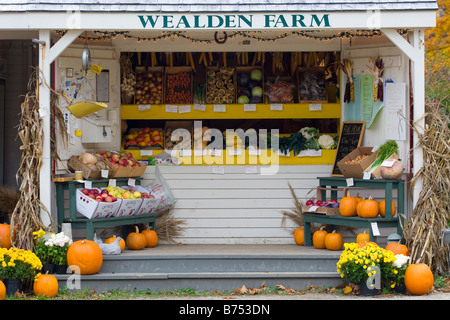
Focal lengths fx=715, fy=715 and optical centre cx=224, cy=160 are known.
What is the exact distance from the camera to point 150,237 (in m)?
9.56

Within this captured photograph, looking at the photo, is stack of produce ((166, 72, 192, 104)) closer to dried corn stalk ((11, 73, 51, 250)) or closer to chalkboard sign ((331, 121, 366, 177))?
chalkboard sign ((331, 121, 366, 177))

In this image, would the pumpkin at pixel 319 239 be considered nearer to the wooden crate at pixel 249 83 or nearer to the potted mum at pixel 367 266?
the potted mum at pixel 367 266

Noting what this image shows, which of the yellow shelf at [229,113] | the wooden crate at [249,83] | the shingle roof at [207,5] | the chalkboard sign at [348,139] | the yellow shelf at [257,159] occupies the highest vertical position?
the shingle roof at [207,5]

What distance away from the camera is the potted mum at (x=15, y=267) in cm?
776

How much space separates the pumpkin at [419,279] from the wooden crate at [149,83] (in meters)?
4.61

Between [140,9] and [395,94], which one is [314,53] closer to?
[395,94]

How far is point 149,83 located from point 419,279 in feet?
16.4

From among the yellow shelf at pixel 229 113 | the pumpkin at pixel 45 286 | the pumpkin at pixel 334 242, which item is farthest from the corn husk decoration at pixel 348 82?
the pumpkin at pixel 45 286

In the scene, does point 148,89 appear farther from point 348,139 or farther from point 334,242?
point 334,242

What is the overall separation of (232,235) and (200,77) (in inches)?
102

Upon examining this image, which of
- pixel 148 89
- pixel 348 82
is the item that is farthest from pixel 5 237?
pixel 348 82

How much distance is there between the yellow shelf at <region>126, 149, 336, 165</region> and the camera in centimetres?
1020

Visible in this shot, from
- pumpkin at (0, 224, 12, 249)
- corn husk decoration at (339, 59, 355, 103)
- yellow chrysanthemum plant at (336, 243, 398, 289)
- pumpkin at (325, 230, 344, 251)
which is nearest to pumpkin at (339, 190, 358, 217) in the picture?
pumpkin at (325, 230, 344, 251)

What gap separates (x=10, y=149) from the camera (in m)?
11.6
